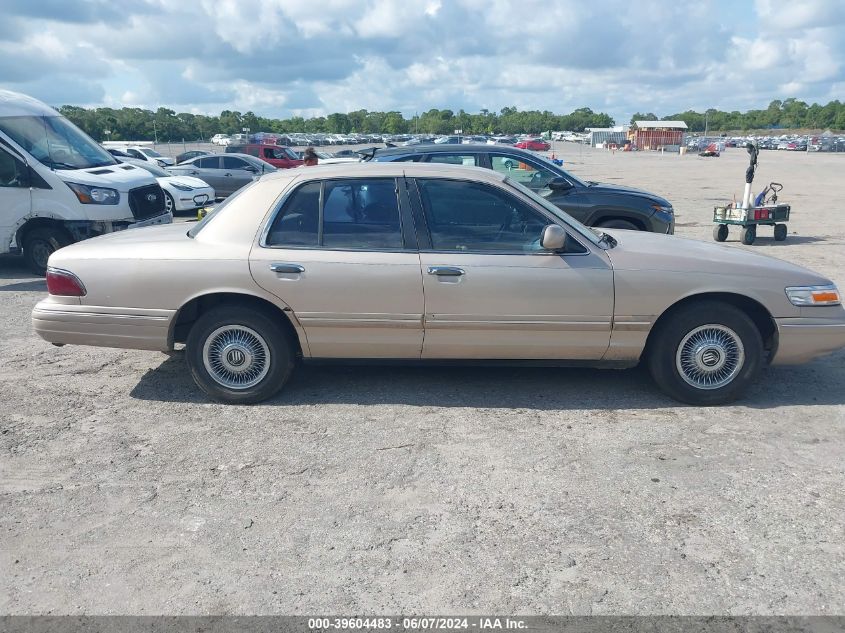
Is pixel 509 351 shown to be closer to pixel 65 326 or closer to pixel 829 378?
pixel 829 378

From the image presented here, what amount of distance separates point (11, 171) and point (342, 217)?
6.53 m

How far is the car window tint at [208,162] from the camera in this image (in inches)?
919

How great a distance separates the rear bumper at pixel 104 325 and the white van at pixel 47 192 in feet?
15.9

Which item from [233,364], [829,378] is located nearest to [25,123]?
[233,364]

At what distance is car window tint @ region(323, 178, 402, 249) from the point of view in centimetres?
511

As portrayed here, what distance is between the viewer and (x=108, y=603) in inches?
123

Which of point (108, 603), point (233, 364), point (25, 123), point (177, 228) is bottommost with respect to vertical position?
point (108, 603)

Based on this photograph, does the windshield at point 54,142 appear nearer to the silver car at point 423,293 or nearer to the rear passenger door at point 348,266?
the silver car at point 423,293

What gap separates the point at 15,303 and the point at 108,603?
6.38m

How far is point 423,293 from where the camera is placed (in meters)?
5.00

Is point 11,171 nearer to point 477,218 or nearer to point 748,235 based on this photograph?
point 477,218

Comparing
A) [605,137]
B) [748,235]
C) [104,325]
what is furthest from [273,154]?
[605,137]

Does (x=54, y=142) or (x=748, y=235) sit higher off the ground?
(x=54, y=142)

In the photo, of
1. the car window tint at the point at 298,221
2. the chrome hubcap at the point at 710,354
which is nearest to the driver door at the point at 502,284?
the chrome hubcap at the point at 710,354
